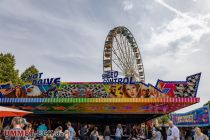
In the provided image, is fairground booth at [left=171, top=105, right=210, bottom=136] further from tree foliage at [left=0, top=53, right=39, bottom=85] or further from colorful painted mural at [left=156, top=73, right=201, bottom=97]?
tree foliage at [left=0, top=53, right=39, bottom=85]

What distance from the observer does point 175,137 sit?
41.0ft

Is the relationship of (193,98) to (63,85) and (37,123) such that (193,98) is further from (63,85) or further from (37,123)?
(37,123)

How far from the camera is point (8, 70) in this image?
161 ft

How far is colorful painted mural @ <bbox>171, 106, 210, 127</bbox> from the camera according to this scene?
2516 cm

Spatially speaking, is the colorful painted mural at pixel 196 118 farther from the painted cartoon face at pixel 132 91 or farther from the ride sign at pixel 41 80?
the ride sign at pixel 41 80

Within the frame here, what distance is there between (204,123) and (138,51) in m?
14.5

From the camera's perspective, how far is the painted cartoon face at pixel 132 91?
78.6 ft

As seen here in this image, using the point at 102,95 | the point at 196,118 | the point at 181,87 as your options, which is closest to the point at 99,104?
the point at 102,95

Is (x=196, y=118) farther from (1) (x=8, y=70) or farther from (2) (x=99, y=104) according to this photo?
(1) (x=8, y=70)

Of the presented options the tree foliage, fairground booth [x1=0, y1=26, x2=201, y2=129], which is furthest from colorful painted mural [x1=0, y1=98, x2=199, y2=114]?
the tree foliage

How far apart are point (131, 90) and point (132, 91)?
0.35 ft

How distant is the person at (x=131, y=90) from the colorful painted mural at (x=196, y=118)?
212 inches

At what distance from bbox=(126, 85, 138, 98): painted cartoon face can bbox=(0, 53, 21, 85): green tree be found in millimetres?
27952

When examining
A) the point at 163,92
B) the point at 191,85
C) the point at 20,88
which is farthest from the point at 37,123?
the point at 191,85
